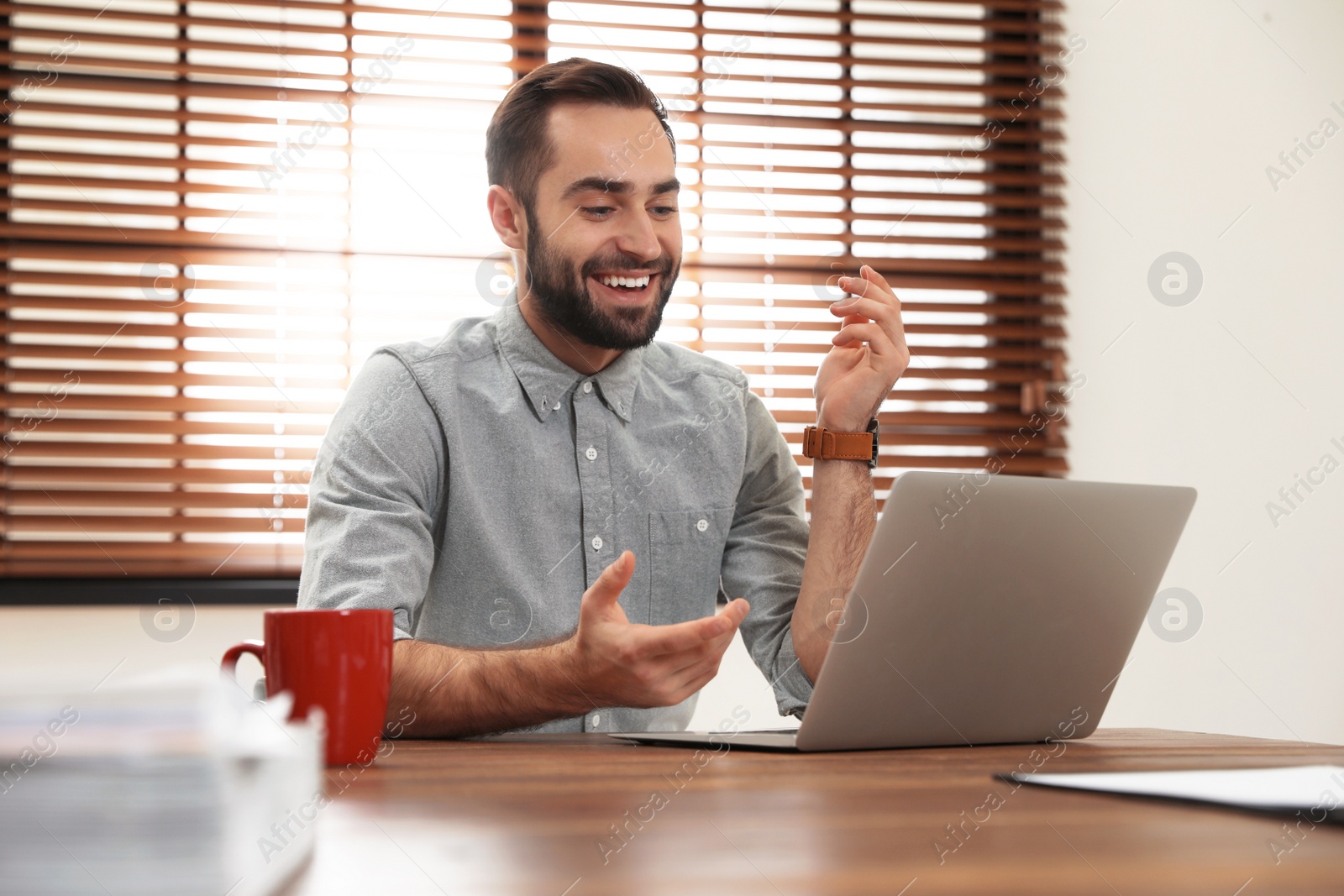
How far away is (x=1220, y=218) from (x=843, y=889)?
2.41 metres

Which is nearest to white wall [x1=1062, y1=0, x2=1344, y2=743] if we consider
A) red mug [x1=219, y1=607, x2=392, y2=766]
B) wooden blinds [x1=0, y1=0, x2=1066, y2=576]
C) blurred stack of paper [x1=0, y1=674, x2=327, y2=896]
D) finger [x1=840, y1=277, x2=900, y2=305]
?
wooden blinds [x1=0, y1=0, x2=1066, y2=576]

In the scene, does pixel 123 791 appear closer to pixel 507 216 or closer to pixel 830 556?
pixel 830 556

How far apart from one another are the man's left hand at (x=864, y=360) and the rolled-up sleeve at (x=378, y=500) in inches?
19.4

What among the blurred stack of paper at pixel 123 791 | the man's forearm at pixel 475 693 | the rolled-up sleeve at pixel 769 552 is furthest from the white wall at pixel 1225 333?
the blurred stack of paper at pixel 123 791

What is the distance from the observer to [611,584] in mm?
863

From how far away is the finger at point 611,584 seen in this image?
2.71ft

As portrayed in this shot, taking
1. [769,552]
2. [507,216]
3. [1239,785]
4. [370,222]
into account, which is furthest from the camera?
[370,222]

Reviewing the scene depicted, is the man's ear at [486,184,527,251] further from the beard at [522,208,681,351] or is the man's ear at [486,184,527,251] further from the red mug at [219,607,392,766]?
the red mug at [219,607,392,766]

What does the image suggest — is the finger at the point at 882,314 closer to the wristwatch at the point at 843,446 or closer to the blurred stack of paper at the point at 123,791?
the wristwatch at the point at 843,446

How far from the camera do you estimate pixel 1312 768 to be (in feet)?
2.28

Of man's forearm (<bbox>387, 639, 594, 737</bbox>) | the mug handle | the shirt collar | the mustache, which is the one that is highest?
the mustache

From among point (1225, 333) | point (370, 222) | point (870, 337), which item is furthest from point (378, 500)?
point (1225, 333)

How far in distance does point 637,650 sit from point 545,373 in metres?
0.63

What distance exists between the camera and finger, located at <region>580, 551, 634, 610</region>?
2.71 feet
